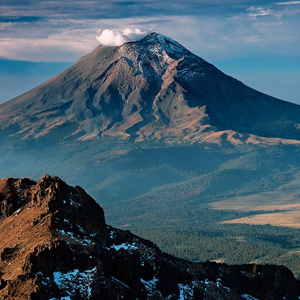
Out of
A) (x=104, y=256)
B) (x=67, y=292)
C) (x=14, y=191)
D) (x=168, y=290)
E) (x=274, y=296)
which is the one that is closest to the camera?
(x=67, y=292)

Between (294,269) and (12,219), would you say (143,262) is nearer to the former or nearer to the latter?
(12,219)

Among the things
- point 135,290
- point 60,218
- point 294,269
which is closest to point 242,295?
point 135,290

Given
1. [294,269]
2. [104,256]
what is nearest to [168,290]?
[104,256]

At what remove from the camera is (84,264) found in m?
63.9

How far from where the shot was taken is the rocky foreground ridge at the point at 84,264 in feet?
203

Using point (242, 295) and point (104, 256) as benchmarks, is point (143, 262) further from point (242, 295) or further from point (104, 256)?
point (242, 295)

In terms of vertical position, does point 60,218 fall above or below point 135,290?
above

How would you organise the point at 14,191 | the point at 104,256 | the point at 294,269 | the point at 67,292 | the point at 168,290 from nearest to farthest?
1. the point at 67,292
2. the point at 104,256
3. the point at 168,290
4. the point at 14,191
5. the point at 294,269

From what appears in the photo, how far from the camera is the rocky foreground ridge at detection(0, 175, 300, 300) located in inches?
2431

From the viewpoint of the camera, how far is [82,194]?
76.2 metres

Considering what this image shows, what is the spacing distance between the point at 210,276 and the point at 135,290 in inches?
734

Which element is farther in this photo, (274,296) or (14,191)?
(274,296)

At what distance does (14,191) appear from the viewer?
268 ft

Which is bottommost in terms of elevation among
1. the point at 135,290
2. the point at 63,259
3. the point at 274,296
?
the point at 274,296
